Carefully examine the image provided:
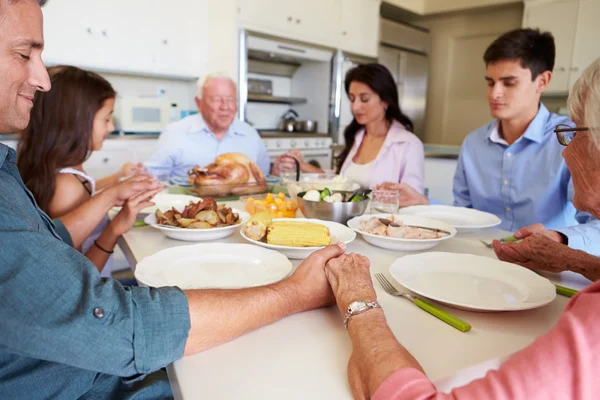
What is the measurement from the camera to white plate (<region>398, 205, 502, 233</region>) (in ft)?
4.76

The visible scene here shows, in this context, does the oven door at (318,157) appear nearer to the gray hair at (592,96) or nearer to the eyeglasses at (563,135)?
the eyeglasses at (563,135)

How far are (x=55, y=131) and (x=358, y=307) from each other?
1.33 m

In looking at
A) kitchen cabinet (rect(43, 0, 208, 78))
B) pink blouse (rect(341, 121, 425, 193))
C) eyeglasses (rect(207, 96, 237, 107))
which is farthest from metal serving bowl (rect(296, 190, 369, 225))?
kitchen cabinet (rect(43, 0, 208, 78))

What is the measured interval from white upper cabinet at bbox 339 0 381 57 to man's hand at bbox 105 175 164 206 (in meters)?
3.99

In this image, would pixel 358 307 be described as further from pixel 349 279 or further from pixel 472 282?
pixel 472 282

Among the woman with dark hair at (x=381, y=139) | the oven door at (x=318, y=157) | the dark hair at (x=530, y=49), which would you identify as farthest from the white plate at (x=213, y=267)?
the oven door at (x=318, y=157)

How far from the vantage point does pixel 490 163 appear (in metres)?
2.03

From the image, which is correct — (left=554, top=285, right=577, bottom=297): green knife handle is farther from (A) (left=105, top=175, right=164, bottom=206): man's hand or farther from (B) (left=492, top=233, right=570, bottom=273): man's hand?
(A) (left=105, top=175, right=164, bottom=206): man's hand

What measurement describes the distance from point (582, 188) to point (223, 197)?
141 cm

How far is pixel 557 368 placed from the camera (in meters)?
0.48

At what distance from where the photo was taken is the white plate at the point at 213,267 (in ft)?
2.97

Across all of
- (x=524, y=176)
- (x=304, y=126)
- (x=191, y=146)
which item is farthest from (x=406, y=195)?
(x=304, y=126)

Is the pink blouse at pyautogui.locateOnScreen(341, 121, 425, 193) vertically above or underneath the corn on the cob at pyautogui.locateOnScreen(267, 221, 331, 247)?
above

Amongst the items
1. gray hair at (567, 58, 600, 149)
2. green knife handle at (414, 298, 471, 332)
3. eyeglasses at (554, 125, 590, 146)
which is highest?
gray hair at (567, 58, 600, 149)
